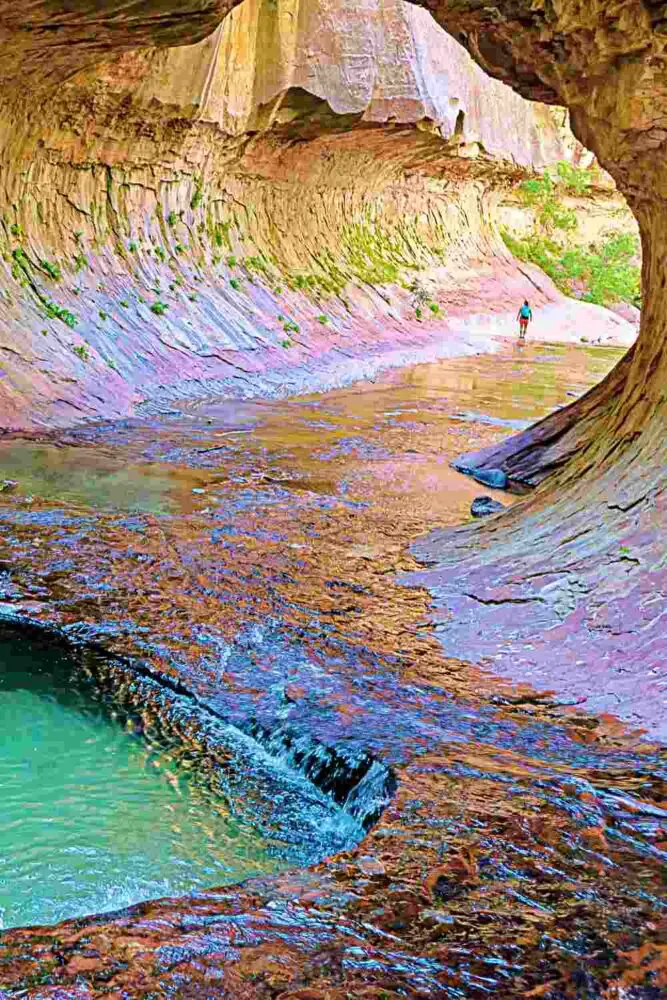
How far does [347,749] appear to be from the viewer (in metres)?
5.04

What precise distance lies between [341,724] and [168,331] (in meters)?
12.1

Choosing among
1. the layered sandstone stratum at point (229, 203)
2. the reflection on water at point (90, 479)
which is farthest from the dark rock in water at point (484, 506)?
the layered sandstone stratum at point (229, 203)

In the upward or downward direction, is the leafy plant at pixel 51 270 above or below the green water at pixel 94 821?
above

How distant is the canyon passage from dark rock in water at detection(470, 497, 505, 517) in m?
0.05

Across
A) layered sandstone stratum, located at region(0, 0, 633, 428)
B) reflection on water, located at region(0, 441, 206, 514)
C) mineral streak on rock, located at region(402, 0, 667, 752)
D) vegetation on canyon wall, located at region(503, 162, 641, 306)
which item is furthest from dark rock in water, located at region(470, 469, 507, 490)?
vegetation on canyon wall, located at region(503, 162, 641, 306)

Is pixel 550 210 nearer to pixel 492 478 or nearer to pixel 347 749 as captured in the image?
pixel 492 478

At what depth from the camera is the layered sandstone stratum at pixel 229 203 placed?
A: 1407cm

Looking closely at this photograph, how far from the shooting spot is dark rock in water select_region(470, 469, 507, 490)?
11.2 m

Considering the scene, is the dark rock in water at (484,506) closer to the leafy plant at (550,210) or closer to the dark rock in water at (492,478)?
the dark rock in water at (492,478)

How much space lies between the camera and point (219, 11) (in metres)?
11.8

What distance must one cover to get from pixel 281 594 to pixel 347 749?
2.36 metres

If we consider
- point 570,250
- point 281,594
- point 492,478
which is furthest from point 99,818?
point 570,250

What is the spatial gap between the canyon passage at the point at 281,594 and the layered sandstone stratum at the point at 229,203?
87mm

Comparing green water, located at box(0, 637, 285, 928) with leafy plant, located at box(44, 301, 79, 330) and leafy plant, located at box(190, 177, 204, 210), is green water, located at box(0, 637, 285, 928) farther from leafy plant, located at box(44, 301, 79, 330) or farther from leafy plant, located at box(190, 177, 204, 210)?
leafy plant, located at box(190, 177, 204, 210)
